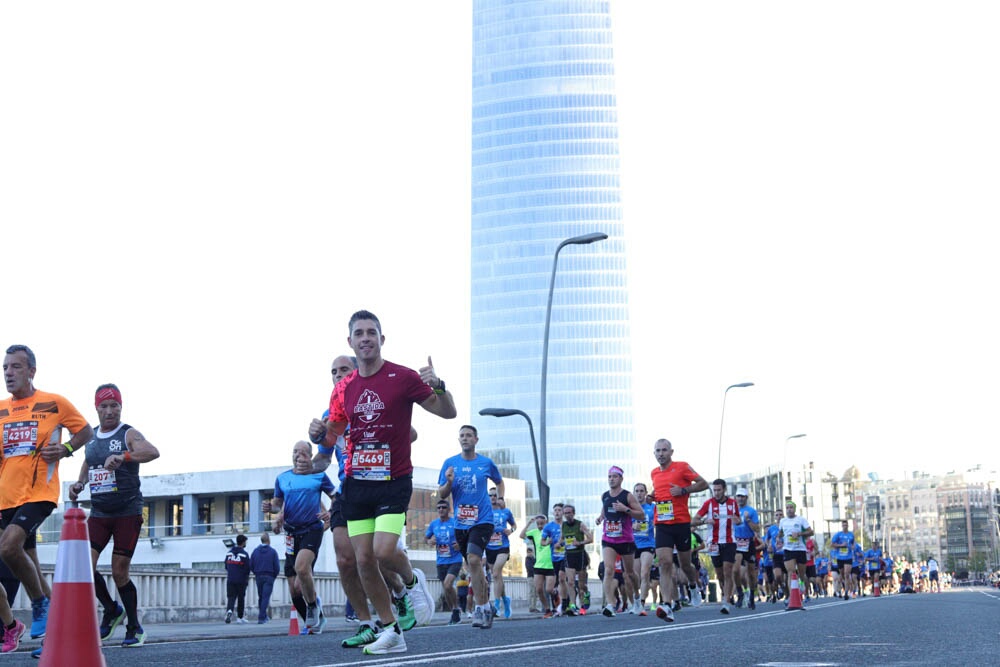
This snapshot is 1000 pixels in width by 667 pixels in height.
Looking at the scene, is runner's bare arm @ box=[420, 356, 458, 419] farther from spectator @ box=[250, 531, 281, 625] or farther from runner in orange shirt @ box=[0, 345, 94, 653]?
spectator @ box=[250, 531, 281, 625]

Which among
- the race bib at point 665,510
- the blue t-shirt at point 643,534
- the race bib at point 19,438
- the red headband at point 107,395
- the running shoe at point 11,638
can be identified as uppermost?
the red headband at point 107,395

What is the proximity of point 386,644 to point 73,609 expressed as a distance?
119 inches

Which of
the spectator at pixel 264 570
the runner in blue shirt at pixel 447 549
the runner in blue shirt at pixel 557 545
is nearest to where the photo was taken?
the runner in blue shirt at pixel 447 549

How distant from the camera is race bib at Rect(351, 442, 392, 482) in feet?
25.0

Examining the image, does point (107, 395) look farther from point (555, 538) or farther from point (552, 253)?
point (552, 253)

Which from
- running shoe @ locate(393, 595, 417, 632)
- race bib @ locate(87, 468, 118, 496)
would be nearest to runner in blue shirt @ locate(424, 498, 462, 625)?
race bib @ locate(87, 468, 118, 496)

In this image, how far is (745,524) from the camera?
22.5 metres

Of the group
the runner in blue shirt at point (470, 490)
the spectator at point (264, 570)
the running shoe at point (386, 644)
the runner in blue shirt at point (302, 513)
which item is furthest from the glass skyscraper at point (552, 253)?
the running shoe at point (386, 644)

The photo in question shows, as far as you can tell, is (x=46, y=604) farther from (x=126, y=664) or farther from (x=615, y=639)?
(x=615, y=639)

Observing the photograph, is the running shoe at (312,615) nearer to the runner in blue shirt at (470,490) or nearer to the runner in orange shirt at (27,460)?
the runner in blue shirt at (470,490)

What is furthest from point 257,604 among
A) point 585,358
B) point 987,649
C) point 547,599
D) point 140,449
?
point 585,358

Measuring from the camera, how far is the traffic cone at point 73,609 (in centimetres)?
481

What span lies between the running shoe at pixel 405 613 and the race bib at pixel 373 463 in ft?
6.47

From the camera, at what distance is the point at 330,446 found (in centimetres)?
819
